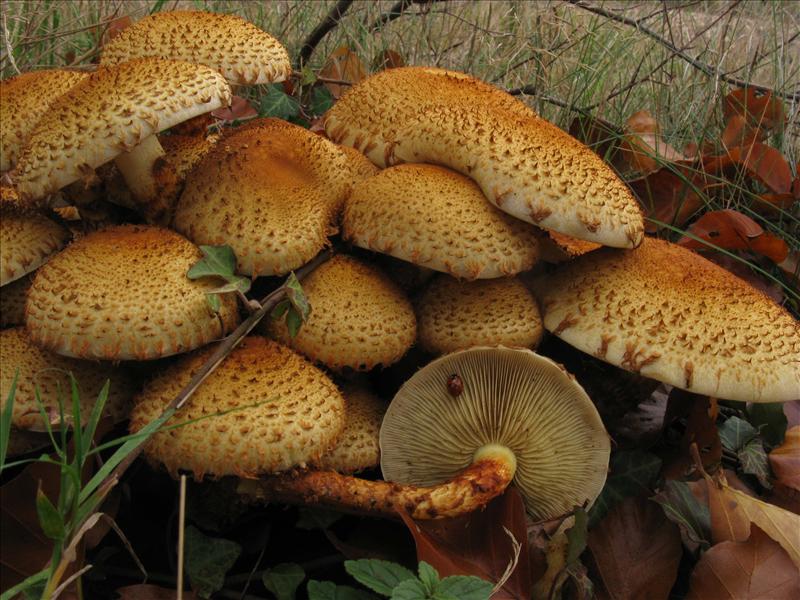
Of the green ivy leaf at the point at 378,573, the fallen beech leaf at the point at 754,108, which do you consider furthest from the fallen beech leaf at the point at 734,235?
the green ivy leaf at the point at 378,573

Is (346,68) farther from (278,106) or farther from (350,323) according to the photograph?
(350,323)

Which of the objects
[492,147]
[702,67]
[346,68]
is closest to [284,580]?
[492,147]

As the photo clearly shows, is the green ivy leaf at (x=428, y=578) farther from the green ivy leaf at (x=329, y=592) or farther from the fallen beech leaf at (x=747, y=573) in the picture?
the fallen beech leaf at (x=747, y=573)

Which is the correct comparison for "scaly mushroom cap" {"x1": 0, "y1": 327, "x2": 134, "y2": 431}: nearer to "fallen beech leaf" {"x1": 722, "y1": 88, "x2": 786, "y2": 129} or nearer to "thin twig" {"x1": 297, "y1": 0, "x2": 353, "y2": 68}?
"thin twig" {"x1": 297, "y1": 0, "x2": 353, "y2": 68}

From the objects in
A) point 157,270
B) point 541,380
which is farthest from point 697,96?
point 157,270

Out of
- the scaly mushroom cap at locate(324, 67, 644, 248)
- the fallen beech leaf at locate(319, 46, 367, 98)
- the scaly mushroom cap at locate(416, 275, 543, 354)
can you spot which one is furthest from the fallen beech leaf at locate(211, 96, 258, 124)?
the scaly mushroom cap at locate(416, 275, 543, 354)

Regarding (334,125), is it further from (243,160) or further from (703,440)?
(703,440)
